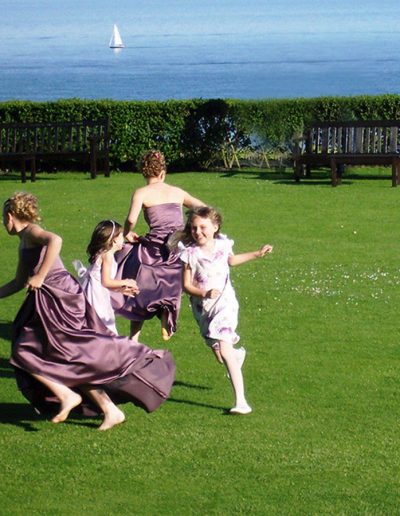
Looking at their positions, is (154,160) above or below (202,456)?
above

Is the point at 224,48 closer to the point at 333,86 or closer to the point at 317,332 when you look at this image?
the point at 333,86

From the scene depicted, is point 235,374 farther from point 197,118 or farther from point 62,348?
point 197,118

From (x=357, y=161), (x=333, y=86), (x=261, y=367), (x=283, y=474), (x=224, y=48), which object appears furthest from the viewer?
(x=224, y=48)

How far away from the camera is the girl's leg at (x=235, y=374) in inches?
393

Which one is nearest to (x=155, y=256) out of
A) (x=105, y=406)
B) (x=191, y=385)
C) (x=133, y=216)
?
(x=133, y=216)

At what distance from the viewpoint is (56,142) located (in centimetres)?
2702

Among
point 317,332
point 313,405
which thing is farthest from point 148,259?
point 313,405

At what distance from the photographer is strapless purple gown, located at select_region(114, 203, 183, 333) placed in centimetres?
1211

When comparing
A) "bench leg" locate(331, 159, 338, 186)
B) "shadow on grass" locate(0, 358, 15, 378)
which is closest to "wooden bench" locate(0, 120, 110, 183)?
"bench leg" locate(331, 159, 338, 186)

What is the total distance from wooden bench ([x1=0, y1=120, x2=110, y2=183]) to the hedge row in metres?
0.80

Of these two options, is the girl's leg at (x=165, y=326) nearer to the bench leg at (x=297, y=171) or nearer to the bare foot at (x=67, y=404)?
the bare foot at (x=67, y=404)

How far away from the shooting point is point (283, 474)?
8.82 metres

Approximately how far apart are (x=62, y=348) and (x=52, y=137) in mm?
18705

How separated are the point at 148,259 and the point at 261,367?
1.58m
